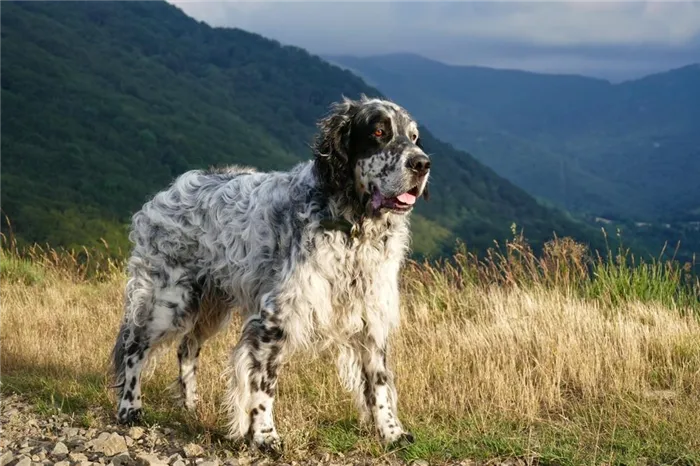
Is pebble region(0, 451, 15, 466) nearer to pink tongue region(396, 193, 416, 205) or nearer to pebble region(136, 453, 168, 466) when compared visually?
pebble region(136, 453, 168, 466)

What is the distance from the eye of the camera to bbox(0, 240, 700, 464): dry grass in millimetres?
4695

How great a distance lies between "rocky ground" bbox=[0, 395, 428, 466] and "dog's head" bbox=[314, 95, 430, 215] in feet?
5.22

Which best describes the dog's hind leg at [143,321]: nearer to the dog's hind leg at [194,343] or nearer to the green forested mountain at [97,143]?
the dog's hind leg at [194,343]

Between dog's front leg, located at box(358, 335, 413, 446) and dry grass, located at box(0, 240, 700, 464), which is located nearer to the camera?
dry grass, located at box(0, 240, 700, 464)

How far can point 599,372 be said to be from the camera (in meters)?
5.82

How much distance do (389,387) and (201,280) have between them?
1.54 metres

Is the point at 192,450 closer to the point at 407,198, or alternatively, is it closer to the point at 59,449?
the point at 59,449

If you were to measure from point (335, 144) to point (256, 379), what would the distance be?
1.55 m

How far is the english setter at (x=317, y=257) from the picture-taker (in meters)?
4.59

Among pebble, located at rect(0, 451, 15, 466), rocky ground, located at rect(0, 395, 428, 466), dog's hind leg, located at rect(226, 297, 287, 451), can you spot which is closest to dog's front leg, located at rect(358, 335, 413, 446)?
rocky ground, located at rect(0, 395, 428, 466)

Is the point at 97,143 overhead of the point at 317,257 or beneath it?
beneath

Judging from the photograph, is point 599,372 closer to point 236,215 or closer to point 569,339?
point 569,339

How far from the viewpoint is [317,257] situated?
180 inches

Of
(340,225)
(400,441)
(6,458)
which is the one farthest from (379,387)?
(6,458)
